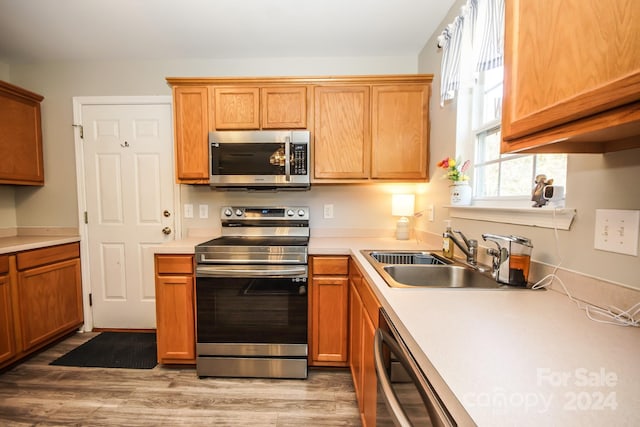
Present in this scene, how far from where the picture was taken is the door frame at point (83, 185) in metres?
2.40

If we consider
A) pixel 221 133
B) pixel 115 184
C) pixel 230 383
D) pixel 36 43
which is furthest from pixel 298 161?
pixel 36 43

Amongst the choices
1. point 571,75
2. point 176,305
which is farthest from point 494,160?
point 176,305

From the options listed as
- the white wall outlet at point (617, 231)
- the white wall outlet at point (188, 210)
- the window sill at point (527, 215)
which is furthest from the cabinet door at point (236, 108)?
the white wall outlet at point (617, 231)

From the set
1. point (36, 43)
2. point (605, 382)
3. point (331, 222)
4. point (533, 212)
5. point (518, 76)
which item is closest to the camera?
point (605, 382)

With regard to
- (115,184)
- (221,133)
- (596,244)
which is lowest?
(596,244)

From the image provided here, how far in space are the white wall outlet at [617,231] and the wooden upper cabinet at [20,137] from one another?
3.70 m

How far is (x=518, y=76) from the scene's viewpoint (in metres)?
0.76

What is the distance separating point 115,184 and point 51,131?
2.54 ft

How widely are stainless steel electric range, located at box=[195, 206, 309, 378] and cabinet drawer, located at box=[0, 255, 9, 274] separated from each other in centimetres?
136

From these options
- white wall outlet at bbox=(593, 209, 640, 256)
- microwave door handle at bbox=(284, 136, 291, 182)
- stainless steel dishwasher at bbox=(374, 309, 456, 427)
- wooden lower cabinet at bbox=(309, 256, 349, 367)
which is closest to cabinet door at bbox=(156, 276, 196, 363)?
wooden lower cabinet at bbox=(309, 256, 349, 367)

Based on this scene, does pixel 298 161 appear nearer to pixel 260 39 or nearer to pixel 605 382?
pixel 260 39

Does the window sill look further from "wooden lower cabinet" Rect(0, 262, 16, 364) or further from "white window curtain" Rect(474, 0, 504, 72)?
"wooden lower cabinet" Rect(0, 262, 16, 364)

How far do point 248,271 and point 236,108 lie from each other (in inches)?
49.2

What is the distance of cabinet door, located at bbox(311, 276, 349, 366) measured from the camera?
186 cm
